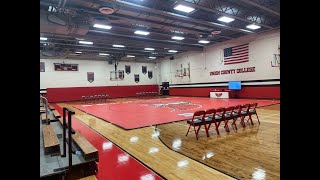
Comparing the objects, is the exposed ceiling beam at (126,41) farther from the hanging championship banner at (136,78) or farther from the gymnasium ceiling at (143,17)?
the hanging championship banner at (136,78)

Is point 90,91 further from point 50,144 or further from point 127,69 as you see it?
point 50,144

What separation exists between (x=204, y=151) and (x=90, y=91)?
1635cm

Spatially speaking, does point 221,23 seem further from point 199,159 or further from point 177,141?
point 199,159

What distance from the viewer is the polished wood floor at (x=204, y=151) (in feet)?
9.32

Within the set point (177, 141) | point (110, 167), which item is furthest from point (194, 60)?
point (110, 167)

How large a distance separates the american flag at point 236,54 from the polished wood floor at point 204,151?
29.3 feet

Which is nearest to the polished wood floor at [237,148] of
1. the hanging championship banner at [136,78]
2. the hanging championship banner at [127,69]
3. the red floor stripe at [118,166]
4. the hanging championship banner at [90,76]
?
the red floor stripe at [118,166]

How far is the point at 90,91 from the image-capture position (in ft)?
60.2

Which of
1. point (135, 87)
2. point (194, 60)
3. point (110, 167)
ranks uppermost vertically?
point (194, 60)

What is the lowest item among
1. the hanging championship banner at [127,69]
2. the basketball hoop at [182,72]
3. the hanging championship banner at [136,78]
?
the hanging championship banner at [136,78]

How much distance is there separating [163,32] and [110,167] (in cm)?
965

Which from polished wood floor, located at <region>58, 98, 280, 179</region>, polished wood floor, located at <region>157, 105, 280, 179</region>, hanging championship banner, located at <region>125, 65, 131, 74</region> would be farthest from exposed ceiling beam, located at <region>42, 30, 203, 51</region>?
polished wood floor, located at <region>157, 105, 280, 179</region>

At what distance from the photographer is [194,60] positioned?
57.9 ft
